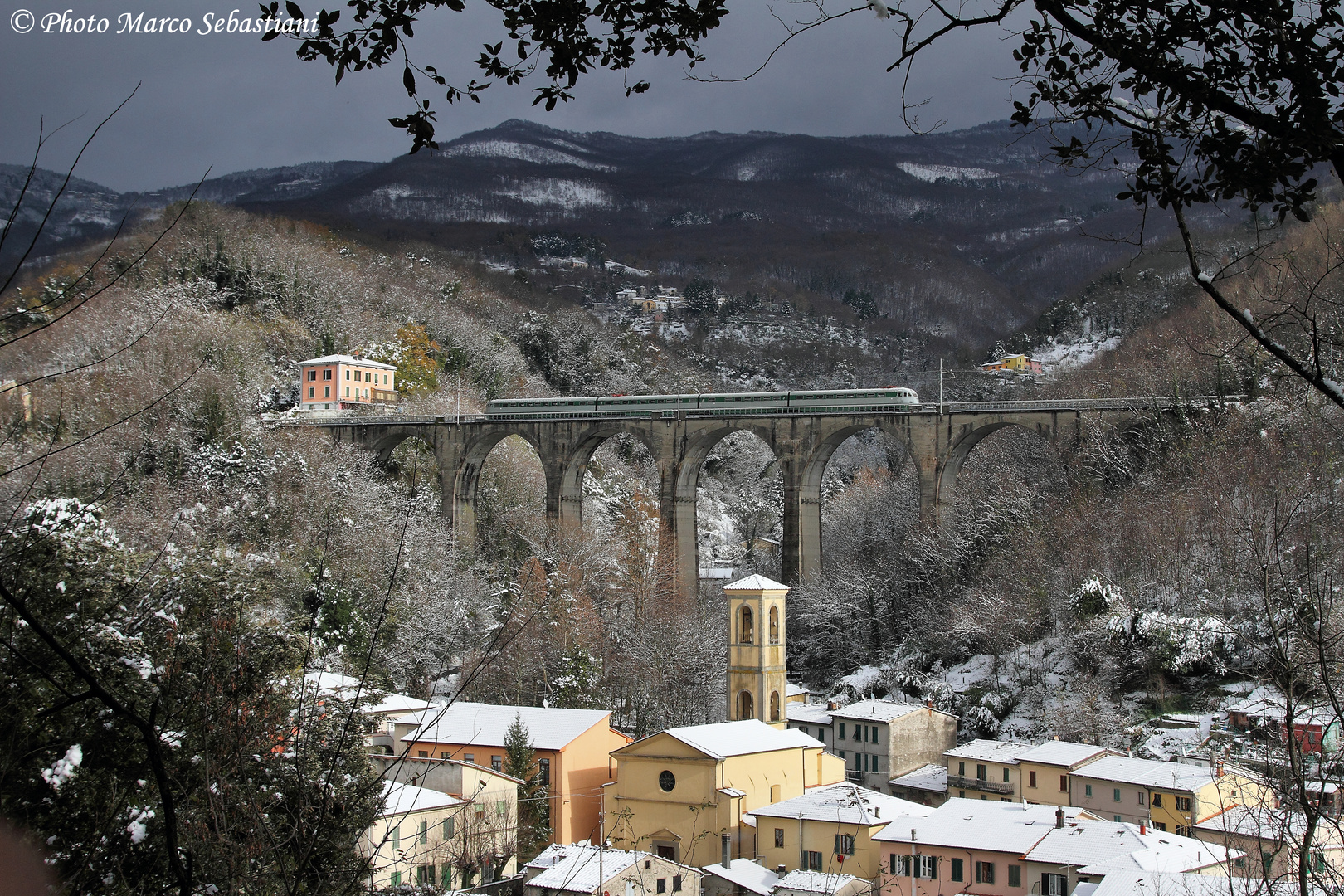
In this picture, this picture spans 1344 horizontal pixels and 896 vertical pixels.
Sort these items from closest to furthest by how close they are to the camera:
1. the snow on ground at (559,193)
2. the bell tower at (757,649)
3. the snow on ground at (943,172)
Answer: the bell tower at (757,649) < the snow on ground at (559,193) < the snow on ground at (943,172)

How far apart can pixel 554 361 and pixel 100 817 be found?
215 feet

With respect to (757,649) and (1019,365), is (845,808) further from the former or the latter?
(1019,365)

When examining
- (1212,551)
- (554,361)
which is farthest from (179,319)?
(1212,551)

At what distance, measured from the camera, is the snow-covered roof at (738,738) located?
27031 millimetres

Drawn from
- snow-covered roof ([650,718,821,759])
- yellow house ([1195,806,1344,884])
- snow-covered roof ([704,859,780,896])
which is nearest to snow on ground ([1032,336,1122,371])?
snow-covered roof ([650,718,821,759])

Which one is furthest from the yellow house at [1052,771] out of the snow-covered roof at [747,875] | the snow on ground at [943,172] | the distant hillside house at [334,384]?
the snow on ground at [943,172]

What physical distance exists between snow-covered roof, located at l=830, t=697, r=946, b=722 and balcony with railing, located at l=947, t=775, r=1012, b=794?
9.02ft

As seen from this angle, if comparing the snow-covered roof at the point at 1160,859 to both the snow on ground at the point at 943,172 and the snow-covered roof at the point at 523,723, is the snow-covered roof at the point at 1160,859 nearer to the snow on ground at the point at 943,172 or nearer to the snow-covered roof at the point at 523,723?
the snow-covered roof at the point at 523,723

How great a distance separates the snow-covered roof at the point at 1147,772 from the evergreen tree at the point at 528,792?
11421 millimetres

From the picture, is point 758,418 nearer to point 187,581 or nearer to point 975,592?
point 975,592

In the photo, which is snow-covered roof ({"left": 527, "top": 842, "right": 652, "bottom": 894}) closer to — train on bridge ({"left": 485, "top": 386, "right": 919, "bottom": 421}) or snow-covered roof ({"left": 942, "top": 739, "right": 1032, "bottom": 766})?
snow-covered roof ({"left": 942, "top": 739, "right": 1032, "bottom": 766})

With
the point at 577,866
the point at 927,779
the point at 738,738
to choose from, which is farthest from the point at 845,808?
the point at 577,866

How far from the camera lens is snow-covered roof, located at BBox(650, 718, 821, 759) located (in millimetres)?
27031

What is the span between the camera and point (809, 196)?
165 metres
